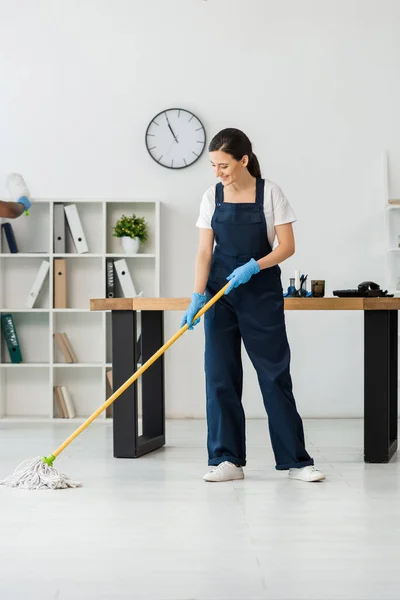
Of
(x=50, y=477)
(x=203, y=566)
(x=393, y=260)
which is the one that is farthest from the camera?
(x=393, y=260)

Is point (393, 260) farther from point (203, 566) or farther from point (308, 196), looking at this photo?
point (203, 566)

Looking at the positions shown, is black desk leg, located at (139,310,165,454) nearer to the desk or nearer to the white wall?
the desk

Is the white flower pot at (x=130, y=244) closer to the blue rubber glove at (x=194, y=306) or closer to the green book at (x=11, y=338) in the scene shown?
the green book at (x=11, y=338)

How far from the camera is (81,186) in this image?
5.49m

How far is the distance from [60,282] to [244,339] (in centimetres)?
233

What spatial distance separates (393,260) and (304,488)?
2.60 meters

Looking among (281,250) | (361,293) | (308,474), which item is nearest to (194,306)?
(281,250)

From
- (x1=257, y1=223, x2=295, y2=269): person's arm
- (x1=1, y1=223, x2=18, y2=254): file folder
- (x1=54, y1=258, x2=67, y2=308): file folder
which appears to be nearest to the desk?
(x1=257, y1=223, x2=295, y2=269): person's arm

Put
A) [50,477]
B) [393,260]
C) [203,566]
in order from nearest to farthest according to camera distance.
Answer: [203,566] < [50,477] < [393,260]

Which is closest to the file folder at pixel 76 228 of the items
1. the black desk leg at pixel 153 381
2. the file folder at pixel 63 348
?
the file folder at pixel 63 348

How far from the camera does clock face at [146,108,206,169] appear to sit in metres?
5.48

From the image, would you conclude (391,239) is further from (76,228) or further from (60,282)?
(60,282)

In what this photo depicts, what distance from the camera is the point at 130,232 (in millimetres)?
5332
